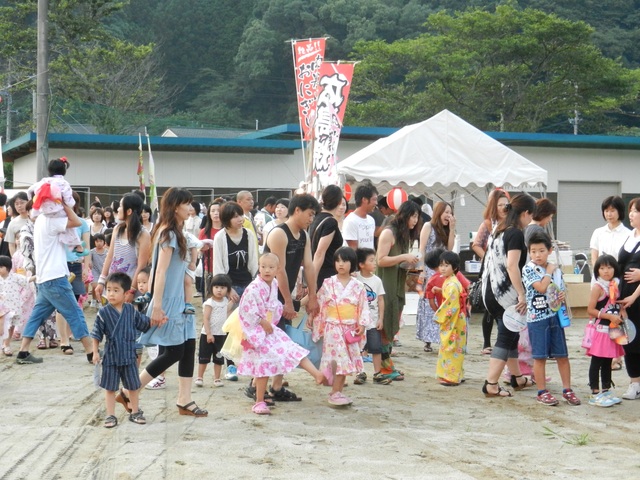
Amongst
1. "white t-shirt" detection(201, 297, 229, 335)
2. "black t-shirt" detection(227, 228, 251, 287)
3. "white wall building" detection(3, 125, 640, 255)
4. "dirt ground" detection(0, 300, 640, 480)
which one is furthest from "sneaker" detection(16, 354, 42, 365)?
"white wall building" detection(3, 125, 640, 255)

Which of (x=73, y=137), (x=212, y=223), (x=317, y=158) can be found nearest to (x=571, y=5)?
(x=73, y=137)

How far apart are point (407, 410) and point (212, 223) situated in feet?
16.3

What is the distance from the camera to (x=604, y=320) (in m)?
7.45

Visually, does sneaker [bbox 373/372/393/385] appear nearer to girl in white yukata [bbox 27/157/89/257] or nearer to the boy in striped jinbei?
the boy in striped jinbei

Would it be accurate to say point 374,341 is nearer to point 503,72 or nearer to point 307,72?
point 307,72

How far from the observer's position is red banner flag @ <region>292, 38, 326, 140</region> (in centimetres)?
1736

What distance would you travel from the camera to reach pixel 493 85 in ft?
136

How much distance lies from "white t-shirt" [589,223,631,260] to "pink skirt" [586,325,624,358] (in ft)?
5.87

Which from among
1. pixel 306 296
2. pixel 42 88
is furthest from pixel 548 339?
pixel 42 88

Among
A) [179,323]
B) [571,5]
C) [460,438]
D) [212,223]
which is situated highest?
[571,5]

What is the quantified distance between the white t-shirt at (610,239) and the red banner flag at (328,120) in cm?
543

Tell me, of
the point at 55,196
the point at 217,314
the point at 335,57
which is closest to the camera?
the point at 217,314

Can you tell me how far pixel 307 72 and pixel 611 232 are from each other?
938 cm

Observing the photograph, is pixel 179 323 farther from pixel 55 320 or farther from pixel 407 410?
pixel 55 320
